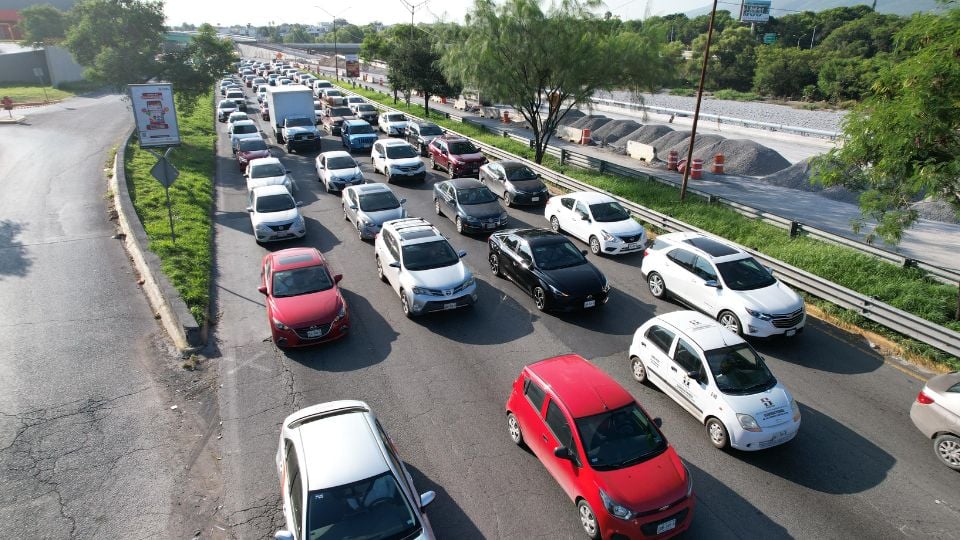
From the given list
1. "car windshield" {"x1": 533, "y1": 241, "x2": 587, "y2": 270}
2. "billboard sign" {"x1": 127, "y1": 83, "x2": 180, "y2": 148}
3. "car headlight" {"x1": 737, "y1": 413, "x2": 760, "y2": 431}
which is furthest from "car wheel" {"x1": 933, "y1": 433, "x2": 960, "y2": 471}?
"billboard sign" {"x1": 127, "y1": 83, "x2": 180, "y2": 148}

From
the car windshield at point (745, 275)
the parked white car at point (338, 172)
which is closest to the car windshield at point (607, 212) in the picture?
the car windshield at point (745, 275)

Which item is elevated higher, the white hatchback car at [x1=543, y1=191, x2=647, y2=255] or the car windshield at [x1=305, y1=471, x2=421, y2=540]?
the white hatchback car at [x1=543, y1=191, x2=647, y2=255]

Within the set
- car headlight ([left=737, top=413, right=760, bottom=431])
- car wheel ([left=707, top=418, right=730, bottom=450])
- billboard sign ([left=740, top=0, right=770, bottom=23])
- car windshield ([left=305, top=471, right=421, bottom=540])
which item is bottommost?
car wheel ([left=707, top=418, right=730, bottom=450])

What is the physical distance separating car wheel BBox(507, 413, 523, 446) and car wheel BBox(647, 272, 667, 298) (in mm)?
6822

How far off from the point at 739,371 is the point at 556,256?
18.8ft

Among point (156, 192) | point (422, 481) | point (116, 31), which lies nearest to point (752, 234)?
point (422, 481)

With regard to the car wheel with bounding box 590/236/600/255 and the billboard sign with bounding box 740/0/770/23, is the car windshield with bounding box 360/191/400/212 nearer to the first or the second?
the car wheel with bounding box 590/236/600/255

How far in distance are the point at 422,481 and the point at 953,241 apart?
67.4 feet

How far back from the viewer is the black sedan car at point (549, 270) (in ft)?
43.1

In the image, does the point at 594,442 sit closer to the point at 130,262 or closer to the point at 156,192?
the point at 130,262

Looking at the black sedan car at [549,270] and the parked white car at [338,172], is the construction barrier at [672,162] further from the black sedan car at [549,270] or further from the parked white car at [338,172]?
the black sedan car at [549,270]

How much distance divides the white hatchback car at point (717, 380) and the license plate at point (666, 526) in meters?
2.34

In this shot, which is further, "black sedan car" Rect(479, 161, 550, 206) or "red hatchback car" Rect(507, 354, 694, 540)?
"black sedan car" Rect(479, 161, 550, 206)

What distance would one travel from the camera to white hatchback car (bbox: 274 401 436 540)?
20.5ft
